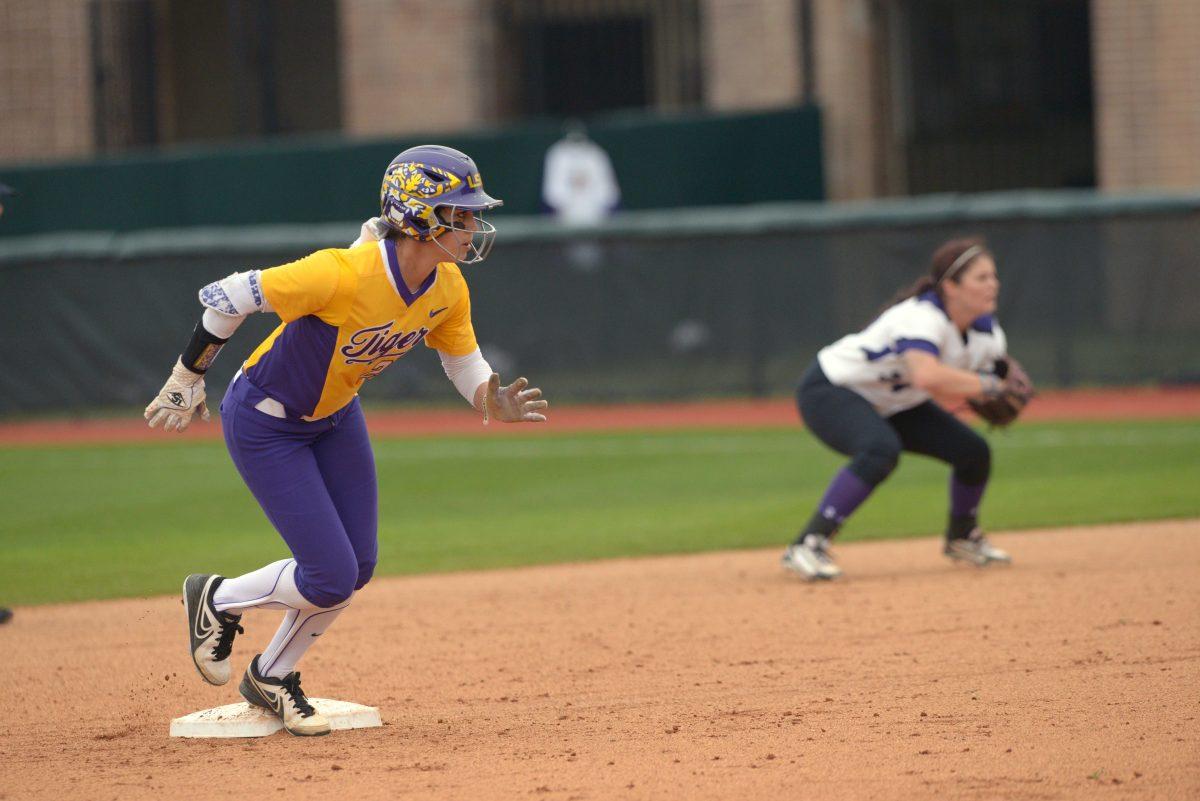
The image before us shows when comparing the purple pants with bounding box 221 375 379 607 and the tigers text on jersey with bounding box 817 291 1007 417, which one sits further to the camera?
the tigers text on jersey with bounding box 817 291 1007 417

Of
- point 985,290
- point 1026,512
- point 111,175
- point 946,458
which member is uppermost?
point 111,175

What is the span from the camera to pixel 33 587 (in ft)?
30.3

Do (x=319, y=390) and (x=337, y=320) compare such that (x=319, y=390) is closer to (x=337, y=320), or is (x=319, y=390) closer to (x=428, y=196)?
(x=337, y=320)

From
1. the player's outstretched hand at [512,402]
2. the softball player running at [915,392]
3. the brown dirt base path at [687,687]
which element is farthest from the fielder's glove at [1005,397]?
the player's outstretched hand at [512,402]

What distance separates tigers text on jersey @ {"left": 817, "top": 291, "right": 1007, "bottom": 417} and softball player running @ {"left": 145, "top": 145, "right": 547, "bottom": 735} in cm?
290

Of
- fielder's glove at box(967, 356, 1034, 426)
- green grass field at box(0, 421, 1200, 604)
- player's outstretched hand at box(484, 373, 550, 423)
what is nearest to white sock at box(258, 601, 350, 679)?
player's outstretched hand at box(484, 373, 550, 423)

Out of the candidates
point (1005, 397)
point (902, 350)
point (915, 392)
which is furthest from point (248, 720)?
point (1005, 397)

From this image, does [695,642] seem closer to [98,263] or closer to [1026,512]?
[1026,512]

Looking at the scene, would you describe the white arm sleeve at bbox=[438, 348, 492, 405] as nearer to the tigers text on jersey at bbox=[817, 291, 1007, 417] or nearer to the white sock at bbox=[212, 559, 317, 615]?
the white sock at bbox=[212, 559, 317, 615]

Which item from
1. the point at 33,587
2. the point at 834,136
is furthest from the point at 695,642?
the point at 834,136

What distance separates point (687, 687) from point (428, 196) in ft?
7.20

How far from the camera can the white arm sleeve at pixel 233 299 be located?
17.1ft

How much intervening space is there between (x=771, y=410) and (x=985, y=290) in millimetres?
8876

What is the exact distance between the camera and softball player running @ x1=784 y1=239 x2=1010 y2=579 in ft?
26.2
